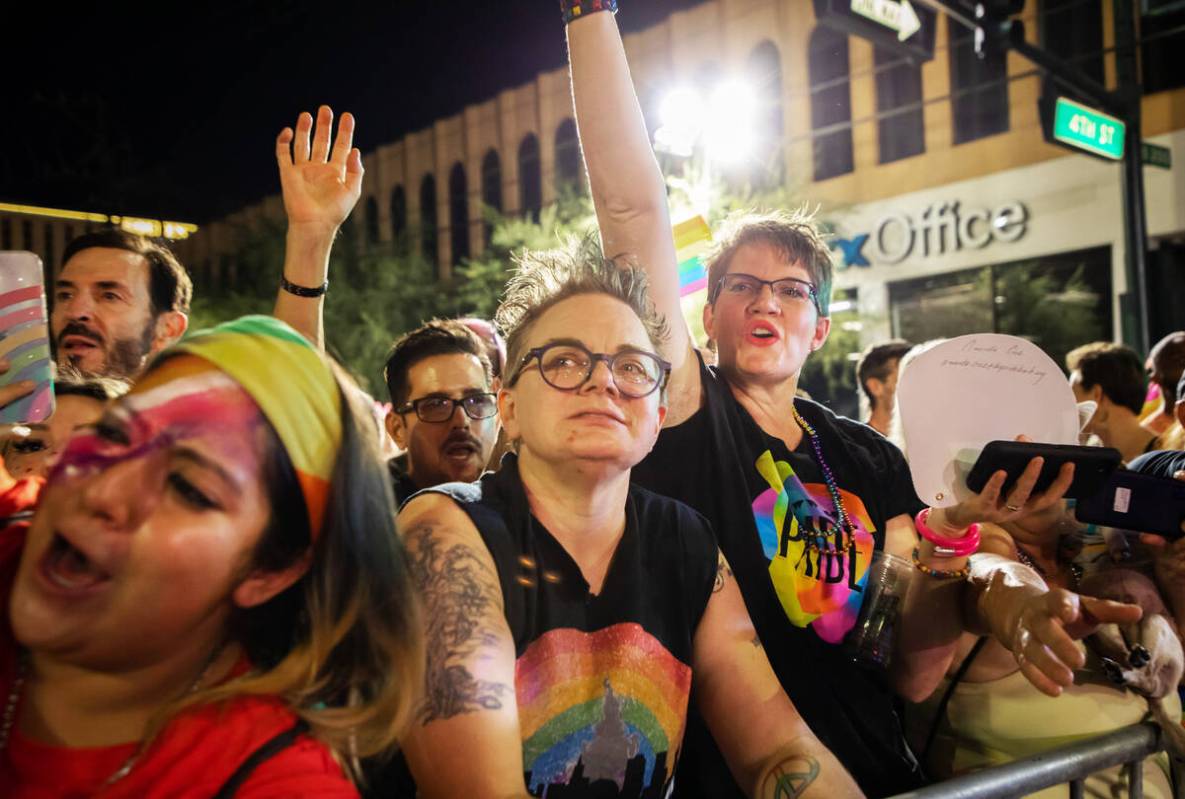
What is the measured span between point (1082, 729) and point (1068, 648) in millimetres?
828

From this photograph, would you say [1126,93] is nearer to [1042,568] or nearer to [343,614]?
[1042,568]

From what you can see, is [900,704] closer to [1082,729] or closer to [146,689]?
[1082,729]

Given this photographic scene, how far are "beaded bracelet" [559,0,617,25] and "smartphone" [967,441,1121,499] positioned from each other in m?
1.34

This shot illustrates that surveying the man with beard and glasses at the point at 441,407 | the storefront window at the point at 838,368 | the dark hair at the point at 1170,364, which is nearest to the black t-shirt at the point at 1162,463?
the dark hair at the point at 1170,364

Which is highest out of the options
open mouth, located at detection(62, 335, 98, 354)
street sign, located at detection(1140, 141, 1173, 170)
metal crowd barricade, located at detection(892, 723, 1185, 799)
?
street sign, located at detection(1140, 141, 1173, 170)

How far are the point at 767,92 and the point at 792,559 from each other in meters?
17.6

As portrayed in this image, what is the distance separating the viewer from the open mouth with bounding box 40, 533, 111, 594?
1289mm

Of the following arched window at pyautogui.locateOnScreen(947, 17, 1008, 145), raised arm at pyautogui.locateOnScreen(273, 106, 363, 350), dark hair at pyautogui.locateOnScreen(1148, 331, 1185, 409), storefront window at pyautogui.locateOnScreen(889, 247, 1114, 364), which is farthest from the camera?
arched window at pyautogui.locateOnScreen(947, 17, 1008, 145)

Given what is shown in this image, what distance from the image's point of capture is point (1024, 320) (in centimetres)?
1495

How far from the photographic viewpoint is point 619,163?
228 centimetres

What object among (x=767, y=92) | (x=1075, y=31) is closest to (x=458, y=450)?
(x=1075, y=31)

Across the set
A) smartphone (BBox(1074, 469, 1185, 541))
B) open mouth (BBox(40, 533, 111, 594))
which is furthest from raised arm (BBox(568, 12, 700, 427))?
open mouth (BBox(40, 533, 111, 594))

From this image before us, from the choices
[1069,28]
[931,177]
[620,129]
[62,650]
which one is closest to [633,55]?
[931,177]

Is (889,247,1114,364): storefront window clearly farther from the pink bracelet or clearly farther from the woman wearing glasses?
the woman wearing glasses
